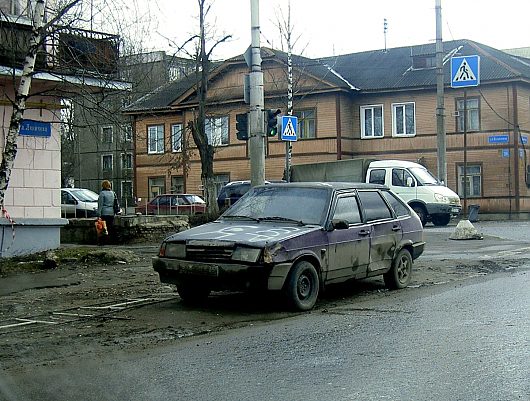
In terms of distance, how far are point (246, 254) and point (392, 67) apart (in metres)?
37.2

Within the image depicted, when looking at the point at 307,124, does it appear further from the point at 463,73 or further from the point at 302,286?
the point at 302,286

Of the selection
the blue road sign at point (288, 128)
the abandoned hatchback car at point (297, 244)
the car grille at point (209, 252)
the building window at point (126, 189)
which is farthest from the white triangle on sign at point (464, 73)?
the building window at point (126, 189)

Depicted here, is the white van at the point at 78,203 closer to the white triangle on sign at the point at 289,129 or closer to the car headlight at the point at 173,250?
the white triangle on sign at the point at 289,129

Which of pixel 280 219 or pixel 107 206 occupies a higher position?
pixel 107 206

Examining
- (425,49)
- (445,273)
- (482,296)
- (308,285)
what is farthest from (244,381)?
(425,49)

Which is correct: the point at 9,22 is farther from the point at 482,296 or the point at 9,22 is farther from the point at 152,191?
the point at 152,191

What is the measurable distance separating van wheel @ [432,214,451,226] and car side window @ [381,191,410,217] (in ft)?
52.4

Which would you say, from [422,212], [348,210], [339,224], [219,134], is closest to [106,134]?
[348,210]

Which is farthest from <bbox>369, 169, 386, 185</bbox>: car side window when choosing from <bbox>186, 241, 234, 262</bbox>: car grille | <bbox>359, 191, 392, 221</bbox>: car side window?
<bbox>186, 241, 234, 262</bbox>: car grille

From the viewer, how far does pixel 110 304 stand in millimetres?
10445

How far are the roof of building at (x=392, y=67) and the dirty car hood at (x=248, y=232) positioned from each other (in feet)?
101

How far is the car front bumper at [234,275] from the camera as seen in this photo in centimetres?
917

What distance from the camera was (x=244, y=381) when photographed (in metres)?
6.24

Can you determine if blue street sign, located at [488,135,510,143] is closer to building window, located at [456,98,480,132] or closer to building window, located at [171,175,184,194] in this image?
building window, located at [456,98,480,132]
